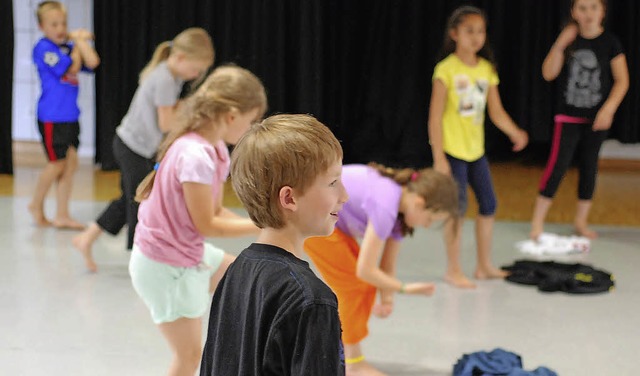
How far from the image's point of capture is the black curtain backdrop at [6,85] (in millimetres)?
7074

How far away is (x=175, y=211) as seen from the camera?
8.93 feet

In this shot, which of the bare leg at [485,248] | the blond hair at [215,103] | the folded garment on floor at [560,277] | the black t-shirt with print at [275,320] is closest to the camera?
the black t-shirt with print at [275,320]

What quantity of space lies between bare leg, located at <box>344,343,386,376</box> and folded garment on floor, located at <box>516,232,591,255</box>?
6.68ft

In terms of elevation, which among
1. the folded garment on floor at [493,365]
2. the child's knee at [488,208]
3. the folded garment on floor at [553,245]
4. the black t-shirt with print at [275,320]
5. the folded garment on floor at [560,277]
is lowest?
the folded garment on floor at [553,245]

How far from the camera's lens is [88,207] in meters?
6.01

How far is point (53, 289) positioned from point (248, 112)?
6.02 feet

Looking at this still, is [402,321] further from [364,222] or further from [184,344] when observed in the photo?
[184,344]

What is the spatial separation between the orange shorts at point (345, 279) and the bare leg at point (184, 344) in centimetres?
71

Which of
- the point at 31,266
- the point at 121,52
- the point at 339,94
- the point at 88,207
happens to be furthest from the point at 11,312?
the point at 339,94

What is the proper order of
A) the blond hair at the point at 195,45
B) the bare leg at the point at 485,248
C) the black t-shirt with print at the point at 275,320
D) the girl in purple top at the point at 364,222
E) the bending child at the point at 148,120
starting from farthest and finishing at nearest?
the bare leg at the point at 485,248 → the bending child at the point at 148,120 → the blond hair at the point at 195,45 → the girl in purple top at the point at 364,222 → the black t-shirt with print at the point at 275,320

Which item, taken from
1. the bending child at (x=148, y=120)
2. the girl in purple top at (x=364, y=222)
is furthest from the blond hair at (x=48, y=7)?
the girl in purple top at (x=364, y=222)

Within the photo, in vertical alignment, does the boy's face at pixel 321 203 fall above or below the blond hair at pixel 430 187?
above

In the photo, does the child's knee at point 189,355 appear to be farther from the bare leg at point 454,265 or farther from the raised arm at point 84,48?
the raised arm at point 84,48

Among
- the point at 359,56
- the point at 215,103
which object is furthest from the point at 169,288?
the point at 359,56
